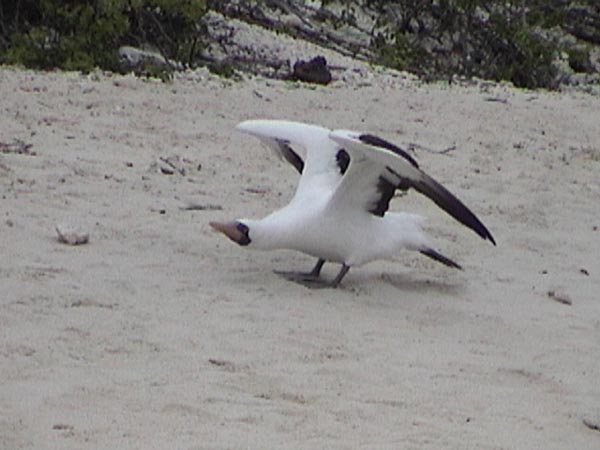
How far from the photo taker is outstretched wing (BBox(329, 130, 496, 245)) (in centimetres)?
651

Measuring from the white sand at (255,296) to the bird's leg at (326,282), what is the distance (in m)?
0.10

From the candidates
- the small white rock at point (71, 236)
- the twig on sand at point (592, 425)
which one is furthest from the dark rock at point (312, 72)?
the twig on sand at point (592, 425)

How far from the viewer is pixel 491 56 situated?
15.0 m

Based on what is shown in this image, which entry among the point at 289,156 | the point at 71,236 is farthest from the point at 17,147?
the point at 71,236

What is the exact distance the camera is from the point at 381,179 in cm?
676

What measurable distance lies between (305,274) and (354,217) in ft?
1.24

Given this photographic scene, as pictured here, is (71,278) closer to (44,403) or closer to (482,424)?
(44,403)

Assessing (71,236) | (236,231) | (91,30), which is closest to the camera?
(236,231)

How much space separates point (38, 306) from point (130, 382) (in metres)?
0.93

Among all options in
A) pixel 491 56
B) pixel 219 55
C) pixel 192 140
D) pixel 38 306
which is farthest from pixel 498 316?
pixel 491 56

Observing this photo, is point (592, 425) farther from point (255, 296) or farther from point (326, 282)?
point (326, 282)

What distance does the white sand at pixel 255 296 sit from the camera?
4836mm

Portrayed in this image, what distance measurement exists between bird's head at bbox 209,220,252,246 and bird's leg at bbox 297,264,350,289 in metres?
0.33

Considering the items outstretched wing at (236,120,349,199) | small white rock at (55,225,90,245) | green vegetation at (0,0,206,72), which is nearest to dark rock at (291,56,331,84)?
green vegetation at (0,0,206,72)
